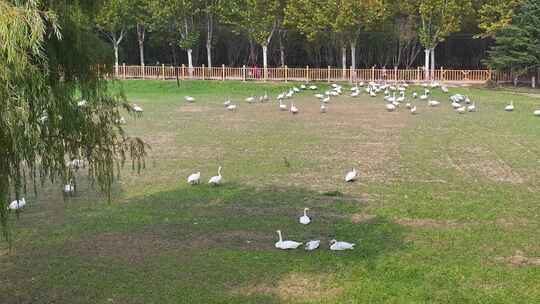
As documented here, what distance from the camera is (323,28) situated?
39.2m

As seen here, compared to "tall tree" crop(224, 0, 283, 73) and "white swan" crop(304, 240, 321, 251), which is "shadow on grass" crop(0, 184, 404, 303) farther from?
"tall tree" crop(224, 0, 283, 73)

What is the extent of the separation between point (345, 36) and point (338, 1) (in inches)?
106

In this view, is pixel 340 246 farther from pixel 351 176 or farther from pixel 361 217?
pixel 351 176

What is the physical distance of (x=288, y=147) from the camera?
15.9m

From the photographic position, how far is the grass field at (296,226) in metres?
6.84

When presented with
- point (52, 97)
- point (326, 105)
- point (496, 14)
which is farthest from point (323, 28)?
point (52, 97)

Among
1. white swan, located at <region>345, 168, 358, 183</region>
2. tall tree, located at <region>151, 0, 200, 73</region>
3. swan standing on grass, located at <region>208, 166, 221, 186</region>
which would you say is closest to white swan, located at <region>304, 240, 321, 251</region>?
swan standing on grass, located at <region>208, 166, 221, 186</region>

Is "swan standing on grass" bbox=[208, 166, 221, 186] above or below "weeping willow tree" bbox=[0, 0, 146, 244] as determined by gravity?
below

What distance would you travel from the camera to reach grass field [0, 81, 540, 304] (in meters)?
6.84

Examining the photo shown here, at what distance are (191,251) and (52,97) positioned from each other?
348cm

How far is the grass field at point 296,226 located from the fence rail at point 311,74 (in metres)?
20.8

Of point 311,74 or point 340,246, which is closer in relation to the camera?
point 340,246

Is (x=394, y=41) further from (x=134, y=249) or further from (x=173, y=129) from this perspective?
(x=134, y=249)

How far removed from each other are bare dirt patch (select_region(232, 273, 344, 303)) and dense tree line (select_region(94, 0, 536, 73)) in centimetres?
2745
